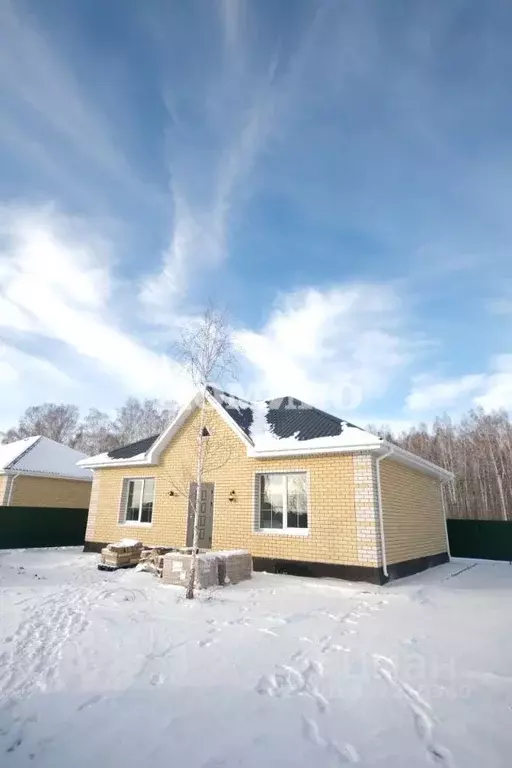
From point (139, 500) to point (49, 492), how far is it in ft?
27.8

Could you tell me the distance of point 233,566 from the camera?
8.53 metres

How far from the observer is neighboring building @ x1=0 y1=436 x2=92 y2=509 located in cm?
1809

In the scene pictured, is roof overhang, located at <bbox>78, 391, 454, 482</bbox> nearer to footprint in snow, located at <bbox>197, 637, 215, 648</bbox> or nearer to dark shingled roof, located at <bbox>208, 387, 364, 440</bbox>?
dark shingled roof, located at <bbox>208, 387, 364, 440</bbox>

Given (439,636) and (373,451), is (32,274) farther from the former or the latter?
(439,636)

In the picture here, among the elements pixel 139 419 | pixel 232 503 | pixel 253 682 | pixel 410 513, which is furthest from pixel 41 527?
pixel 139 419

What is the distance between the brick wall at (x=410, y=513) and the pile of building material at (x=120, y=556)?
6553 mm

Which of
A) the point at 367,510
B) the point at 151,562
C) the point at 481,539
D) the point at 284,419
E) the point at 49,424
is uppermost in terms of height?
the point at 49,424

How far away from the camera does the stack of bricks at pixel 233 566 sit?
27.3 feet

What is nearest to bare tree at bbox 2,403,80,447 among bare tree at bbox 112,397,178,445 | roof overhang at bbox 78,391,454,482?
bare tree at bbox 112,397,178,445

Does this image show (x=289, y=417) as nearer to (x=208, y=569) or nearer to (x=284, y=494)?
(x=284, y=494)

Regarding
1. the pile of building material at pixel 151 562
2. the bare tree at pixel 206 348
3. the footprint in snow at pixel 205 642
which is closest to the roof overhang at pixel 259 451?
the bare tree at pixel 206 348

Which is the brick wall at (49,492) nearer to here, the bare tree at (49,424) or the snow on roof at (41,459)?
the snow on roof at (41,459)

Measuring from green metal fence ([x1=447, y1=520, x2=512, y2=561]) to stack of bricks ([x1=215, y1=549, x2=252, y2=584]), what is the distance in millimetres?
10807

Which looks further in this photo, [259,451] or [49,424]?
[49,424]
